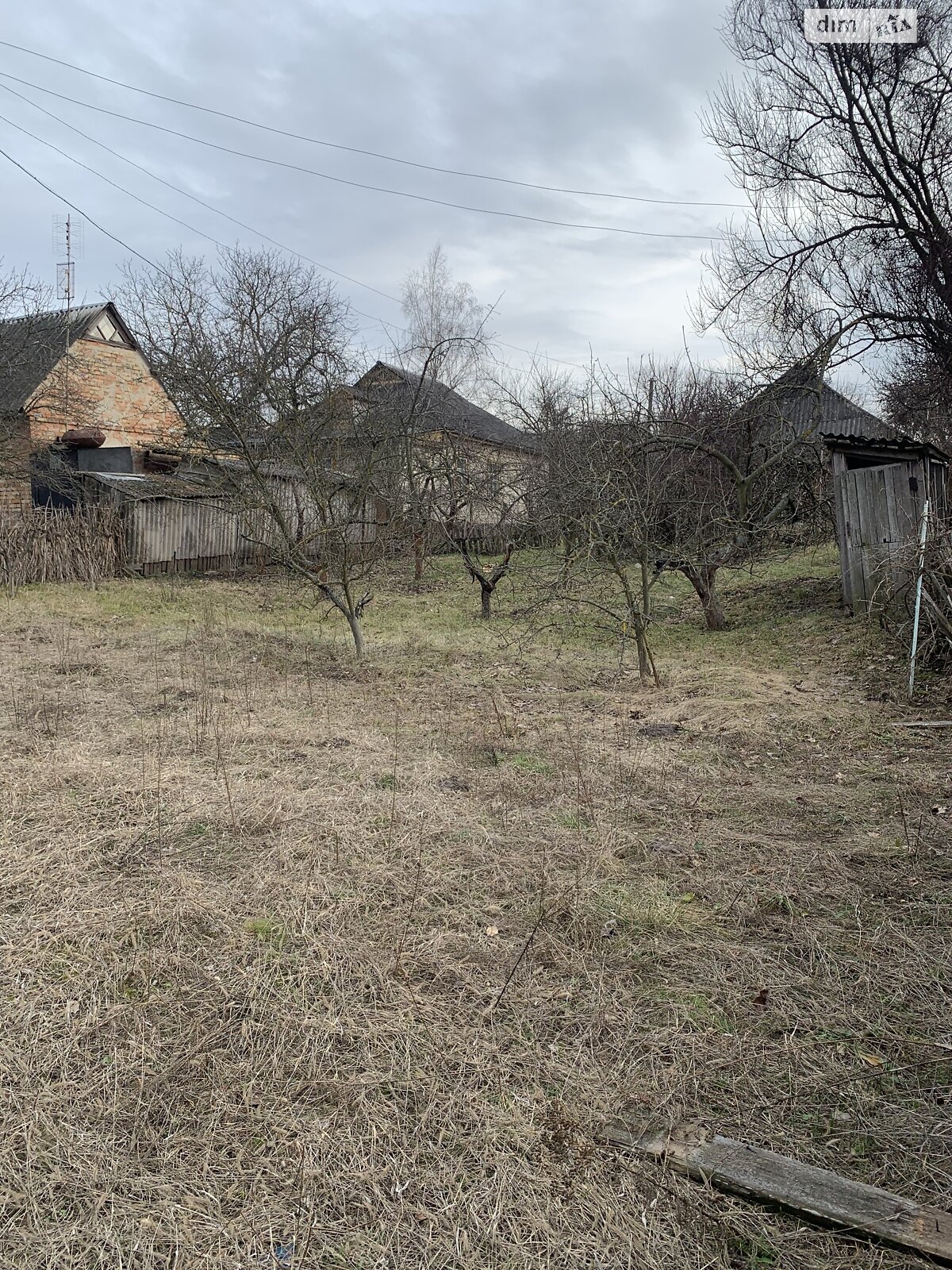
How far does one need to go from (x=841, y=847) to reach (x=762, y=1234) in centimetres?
226

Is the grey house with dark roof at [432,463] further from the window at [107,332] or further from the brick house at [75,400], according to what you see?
the window at [107,332]

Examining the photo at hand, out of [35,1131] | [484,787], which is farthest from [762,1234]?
[484,787]

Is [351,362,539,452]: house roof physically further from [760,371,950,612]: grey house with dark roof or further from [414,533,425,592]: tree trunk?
[760,371,950,612]: grey house with dark roof

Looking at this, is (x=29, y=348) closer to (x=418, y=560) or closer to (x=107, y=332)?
(x=107, y=332)

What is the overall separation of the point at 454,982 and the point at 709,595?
340 inches

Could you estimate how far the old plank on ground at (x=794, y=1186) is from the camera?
1783 millimetres

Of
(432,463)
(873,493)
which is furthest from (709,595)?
(432,463)

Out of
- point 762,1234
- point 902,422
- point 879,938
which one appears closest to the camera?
point 762,1234

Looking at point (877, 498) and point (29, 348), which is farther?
point (29, 348)

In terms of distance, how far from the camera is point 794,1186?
1.90m

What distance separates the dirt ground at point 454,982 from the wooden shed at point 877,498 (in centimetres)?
403

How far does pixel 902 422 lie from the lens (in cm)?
1267

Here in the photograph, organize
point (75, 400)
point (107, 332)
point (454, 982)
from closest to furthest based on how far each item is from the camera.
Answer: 1. point (454, 982)
2. point (75, 400)
3. point (107, 332)

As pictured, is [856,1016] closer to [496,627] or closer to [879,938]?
[879,938]
